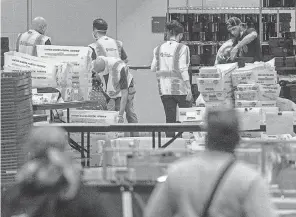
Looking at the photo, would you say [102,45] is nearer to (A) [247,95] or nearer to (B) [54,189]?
(A) [247,95]

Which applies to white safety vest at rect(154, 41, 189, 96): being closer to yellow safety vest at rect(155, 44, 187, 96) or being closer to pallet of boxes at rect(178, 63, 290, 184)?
yellow safety vest at rect(155, 44, 187, 96)

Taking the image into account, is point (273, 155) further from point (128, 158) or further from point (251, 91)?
point (251, 91)

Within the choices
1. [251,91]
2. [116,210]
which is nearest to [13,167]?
[116,210]

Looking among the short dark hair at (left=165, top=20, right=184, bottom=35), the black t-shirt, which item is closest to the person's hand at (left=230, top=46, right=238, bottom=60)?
the black t-shirt

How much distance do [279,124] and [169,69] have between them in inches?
169

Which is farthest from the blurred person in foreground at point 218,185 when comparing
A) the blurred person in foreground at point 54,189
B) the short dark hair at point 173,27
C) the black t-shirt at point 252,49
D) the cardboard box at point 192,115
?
the short dark hair at point 173,27

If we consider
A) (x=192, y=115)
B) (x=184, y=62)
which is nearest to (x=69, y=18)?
(x=184, y=62)

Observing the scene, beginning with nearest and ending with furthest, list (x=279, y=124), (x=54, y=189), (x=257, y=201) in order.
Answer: (x=54, y=189)
(x=257, y=201)
(x=279, y=124)

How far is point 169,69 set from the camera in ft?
42.5

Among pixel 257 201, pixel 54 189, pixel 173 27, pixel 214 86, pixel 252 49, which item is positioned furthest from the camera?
pixel 173 27

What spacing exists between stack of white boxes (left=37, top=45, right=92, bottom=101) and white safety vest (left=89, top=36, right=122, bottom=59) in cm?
192

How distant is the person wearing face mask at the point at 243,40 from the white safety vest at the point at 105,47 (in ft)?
6.05

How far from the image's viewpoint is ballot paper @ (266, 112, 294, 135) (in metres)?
8.77

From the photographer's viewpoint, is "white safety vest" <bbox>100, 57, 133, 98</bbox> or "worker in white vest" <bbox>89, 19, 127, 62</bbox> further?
"worker in white vest" <bbox>89, 19, 127, 62</bbox>
